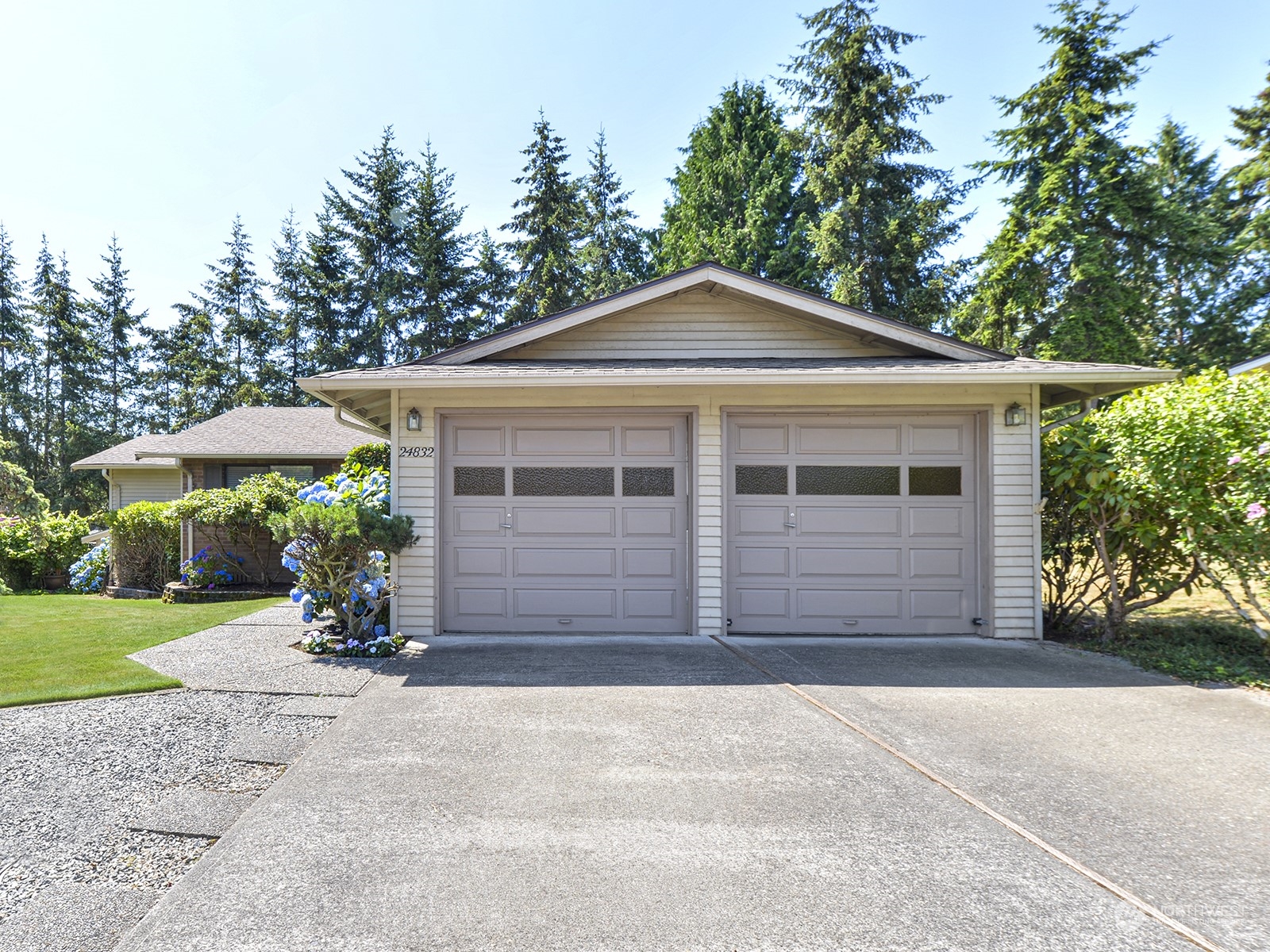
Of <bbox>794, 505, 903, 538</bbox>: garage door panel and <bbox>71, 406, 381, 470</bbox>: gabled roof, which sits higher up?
<bbox>71, 406, 381, 470</bbox>: gabled roof

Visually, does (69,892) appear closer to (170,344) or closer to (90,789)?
(90,789)

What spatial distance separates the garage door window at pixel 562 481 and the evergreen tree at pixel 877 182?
14.0 meters

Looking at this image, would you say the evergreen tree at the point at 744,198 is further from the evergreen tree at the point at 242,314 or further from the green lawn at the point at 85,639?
the evergreen tree at the point at 242,314

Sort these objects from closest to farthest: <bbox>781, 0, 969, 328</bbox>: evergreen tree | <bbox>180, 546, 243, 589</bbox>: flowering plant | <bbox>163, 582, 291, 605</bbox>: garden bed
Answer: <bbox>163, 582, 291, 605</bbox>: garden bed < <bbox>180, 546, 243, 589</bbox>: flowering plant < <bbox>781, 0, 969, 328</bbox>: evergreen tree

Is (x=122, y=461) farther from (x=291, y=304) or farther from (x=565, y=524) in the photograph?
(x=565, y=524)

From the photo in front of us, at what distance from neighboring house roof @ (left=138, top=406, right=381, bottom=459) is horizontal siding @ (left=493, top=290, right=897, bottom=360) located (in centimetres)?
585

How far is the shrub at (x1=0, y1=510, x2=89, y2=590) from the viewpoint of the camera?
478 inches

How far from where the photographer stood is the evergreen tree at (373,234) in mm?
24688

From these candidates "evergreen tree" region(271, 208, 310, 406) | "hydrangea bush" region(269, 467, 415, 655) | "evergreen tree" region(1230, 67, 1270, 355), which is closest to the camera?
"hydrangea bush" region(269, 467, 415, 655)

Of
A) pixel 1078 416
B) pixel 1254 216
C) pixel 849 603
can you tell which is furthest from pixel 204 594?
pixel 1254 216

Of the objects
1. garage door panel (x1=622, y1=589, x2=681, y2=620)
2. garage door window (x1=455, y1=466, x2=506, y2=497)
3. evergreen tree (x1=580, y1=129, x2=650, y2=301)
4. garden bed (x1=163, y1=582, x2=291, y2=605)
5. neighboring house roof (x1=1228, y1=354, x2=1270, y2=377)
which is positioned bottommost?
garden bed (x1=163, y1=582, x2=291, y2=605)

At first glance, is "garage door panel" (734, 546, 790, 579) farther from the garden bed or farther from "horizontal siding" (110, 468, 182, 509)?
"horizontal siding" (110, 468, 182, 509)

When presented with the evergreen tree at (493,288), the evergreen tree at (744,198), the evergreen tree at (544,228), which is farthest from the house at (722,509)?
the evergreen tree at (493,288)

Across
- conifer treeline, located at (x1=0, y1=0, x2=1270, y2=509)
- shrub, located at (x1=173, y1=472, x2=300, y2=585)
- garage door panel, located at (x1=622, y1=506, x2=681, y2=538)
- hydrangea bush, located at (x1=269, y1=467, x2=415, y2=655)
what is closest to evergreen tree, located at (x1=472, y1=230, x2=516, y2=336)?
conifer treeline, located at (x1=0, y1=0, x2=1270, y2=509)
